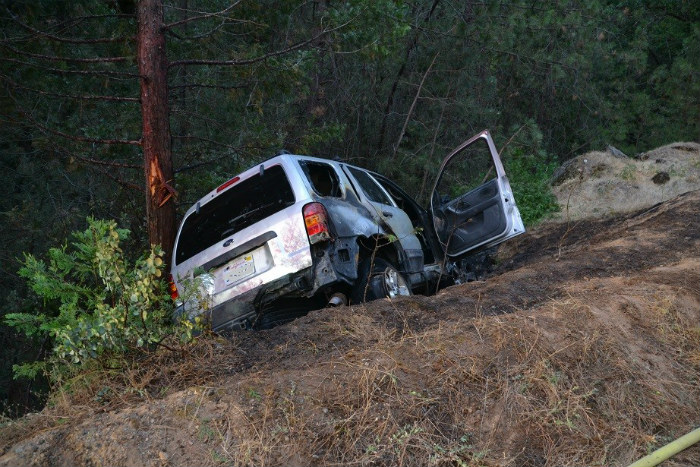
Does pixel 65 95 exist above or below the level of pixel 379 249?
above

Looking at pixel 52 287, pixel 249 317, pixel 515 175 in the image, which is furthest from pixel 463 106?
pixel 52 287

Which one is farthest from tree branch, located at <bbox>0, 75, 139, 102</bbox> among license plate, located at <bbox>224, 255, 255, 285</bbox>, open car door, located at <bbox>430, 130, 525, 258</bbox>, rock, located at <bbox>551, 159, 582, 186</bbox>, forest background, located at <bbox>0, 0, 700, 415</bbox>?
rock, located at <bbox>551, 159, 582, 186</bbox>

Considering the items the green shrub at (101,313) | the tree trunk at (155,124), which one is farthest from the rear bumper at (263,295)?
the tree trunk at (155,124)

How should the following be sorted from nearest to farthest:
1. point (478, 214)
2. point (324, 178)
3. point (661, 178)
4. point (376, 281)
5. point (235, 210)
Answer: point (235, 210) → point (376, 281) → point (324, 178) → point (478, 214) → point (661, 178)

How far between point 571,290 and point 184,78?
793 cm

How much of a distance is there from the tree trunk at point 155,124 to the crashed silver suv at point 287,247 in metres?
0.38

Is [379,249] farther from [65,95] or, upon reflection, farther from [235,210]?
[65,95]

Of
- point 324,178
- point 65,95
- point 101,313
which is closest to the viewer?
point 101,313

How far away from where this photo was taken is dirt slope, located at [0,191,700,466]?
3.83 meters

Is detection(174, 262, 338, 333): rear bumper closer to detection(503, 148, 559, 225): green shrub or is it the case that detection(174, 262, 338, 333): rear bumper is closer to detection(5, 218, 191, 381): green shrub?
detection(5, 218, 191, 381): green shrub

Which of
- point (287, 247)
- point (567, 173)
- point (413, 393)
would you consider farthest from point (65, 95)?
point (567, 173)

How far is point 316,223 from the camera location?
595 centimetres

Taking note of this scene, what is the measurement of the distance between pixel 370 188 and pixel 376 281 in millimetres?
1579

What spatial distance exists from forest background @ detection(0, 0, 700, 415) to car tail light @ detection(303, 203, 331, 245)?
1926mm
